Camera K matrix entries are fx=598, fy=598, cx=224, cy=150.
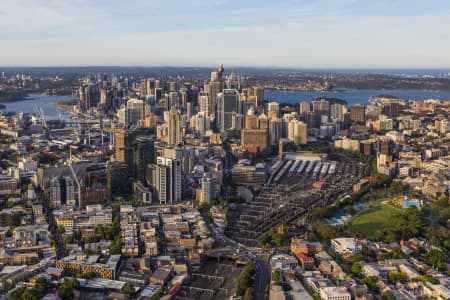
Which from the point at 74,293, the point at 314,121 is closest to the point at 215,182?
the point at 74,293

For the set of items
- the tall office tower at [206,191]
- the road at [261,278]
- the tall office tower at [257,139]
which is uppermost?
the tall office tower at [257,139]

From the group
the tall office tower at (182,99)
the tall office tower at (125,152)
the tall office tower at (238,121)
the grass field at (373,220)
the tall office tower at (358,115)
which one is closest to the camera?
the grass field at (373,220)

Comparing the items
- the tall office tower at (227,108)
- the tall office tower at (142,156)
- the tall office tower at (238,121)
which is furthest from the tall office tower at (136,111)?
the tall office tower at (142,156)

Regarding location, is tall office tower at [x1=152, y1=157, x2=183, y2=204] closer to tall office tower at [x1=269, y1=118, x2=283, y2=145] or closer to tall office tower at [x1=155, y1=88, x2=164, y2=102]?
tall office tower at [x1=269, y1=118, x2=283, y2=145]

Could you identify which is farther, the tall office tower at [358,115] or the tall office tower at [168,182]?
the tall office tower at [358,115]

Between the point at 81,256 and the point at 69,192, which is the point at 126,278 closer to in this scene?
the point at 81,256

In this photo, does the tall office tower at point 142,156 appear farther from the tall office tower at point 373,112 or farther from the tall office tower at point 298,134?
the tall office tower at point 373,112
